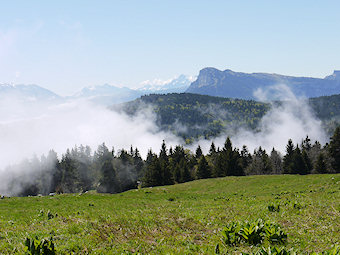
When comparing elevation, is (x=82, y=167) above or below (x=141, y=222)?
below

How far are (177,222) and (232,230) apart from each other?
13.5 feet

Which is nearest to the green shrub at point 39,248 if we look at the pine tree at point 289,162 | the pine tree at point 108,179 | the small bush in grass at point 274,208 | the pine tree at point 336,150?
the small bush in grass at point 274,208

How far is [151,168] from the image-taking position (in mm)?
87625

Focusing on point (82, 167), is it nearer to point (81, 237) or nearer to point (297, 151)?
point (297, 151)

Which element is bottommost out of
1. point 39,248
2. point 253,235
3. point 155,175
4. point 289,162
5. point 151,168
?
point 289,162

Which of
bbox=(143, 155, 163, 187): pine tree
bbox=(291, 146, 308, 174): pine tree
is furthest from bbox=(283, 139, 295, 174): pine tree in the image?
bbox=(143, 155, 163, 187): pine tree

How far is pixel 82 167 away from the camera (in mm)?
132625

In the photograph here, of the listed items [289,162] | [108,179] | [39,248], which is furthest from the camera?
[289,162]

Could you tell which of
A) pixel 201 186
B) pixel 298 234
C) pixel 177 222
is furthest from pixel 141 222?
pixel 201 186

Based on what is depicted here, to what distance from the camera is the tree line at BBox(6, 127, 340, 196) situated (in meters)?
90.0

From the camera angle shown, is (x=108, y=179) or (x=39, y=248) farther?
(x=108, y=179)

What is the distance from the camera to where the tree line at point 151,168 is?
295ft

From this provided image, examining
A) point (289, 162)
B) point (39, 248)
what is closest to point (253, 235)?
point (39, 248)

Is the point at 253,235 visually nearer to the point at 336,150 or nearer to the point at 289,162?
the point at 336,150
